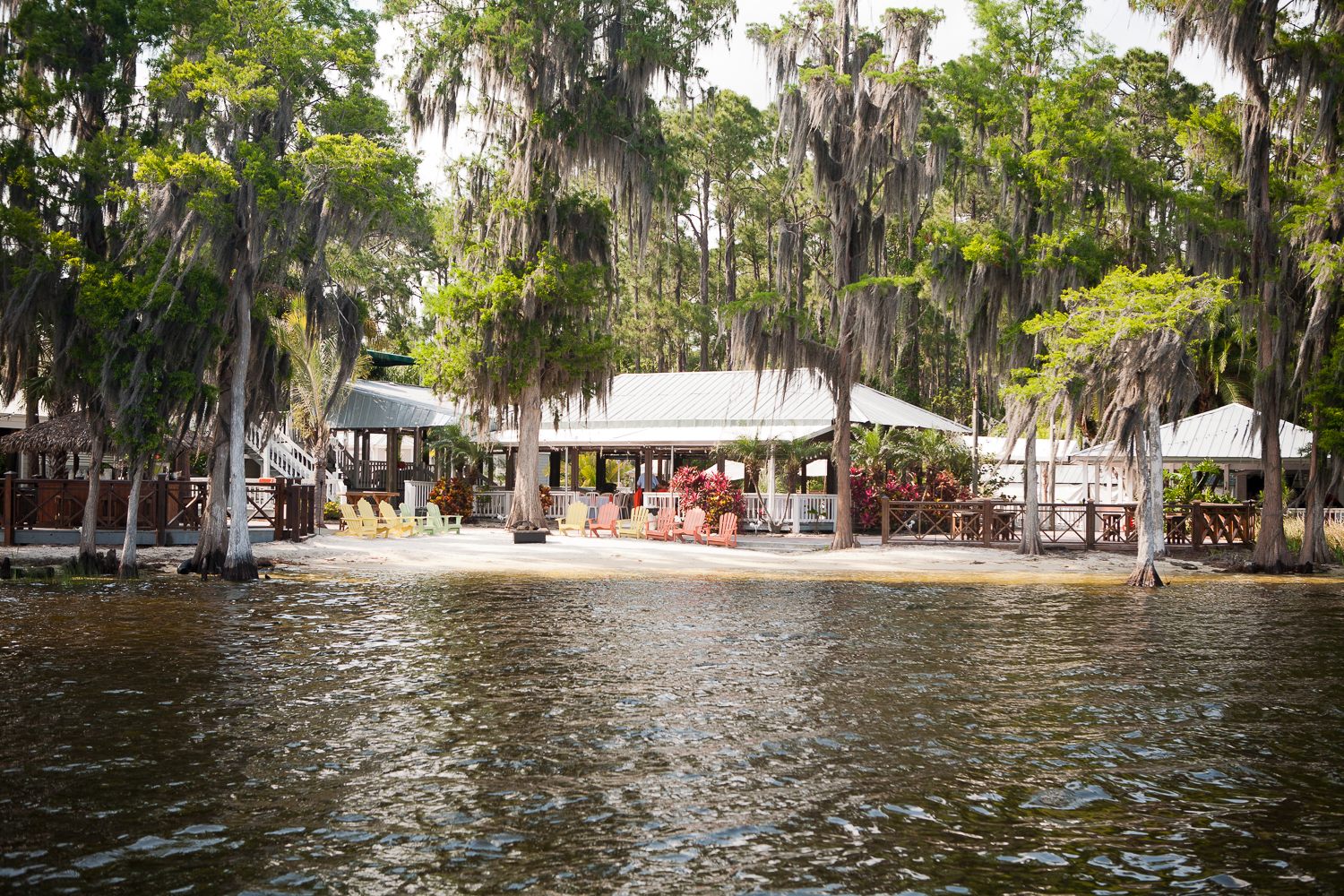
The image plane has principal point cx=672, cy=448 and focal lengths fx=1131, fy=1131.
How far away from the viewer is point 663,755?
731 cm

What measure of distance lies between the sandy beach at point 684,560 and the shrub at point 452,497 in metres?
5.75

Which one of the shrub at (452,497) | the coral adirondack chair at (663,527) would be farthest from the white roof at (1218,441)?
the shrub at (452,497)

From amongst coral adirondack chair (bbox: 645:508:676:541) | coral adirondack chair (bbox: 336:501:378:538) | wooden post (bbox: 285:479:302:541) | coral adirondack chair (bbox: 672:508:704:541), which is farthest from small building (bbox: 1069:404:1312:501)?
wooden post (bbox: 285:479:302:541)

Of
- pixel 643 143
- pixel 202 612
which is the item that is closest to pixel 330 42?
pixel 202 612

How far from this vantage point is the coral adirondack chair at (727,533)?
2478 centimetres

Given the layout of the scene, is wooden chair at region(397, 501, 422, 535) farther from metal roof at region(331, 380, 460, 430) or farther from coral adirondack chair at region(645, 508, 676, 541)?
coral adirondack chair at region(645, 508, 676, 541)

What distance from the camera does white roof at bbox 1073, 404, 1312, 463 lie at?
2833 centimetres

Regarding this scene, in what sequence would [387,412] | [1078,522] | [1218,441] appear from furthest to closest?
[387,412] < [1218,441] < [1078,522]

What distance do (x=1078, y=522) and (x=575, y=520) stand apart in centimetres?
1175

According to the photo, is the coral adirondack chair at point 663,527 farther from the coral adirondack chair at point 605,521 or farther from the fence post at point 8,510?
the fence post at point 8,510

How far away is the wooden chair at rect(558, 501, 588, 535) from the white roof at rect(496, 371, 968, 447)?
8.25 ft

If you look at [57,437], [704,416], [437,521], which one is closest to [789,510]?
[704,416]

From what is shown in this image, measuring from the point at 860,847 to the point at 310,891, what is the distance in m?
2.62

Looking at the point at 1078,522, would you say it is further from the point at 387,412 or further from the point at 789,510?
the point at 387,412
